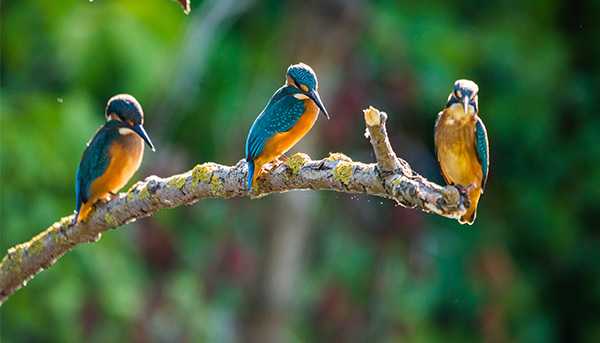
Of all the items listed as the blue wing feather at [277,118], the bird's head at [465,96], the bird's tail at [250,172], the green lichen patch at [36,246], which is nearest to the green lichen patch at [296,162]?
the bird's tail at [250,172]

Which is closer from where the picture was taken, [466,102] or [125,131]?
[466,102]

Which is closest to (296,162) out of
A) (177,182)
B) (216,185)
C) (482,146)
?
(216,185)

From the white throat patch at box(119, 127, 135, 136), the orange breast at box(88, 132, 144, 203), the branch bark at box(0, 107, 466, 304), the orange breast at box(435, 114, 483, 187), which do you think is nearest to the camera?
the branch bark at box(0, 107, 466, 304)

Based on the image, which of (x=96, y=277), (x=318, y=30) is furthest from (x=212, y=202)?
(x=318, y=30)

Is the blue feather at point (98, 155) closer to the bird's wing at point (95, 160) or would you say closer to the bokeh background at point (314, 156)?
the bird's wing at point (95, 160)

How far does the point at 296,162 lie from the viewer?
12.8 feet

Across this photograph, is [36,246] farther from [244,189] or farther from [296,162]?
[296,162]

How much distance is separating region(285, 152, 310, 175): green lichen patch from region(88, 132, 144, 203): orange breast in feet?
3.85

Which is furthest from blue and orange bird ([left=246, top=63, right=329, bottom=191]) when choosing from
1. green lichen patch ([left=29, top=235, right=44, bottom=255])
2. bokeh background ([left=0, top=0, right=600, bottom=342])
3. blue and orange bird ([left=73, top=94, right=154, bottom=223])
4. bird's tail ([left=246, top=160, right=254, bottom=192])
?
bokeh background ([left=0, top=0, right=600, bottom=342])

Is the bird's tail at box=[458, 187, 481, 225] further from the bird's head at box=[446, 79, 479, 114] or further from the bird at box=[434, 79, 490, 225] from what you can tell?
the bird's head at box=[446, 79, 479, 114]

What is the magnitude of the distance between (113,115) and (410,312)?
7971mm

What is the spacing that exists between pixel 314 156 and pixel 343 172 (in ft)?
23.4

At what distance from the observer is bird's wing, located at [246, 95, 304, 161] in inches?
170

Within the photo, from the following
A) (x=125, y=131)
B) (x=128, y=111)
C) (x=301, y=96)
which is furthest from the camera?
(x=125, y=131)
